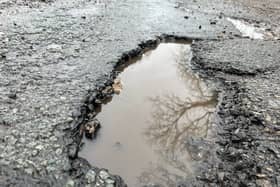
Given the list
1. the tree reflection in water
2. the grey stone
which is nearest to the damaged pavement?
the grey stone

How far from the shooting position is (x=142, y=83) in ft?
14.5

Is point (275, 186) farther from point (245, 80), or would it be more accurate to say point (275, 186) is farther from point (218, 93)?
point (245, 80)

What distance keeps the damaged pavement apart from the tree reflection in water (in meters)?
0.15

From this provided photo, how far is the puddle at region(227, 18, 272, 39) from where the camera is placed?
6217 millimetres

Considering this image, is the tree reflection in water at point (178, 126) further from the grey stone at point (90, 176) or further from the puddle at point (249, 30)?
the puddle at point (249, 30)

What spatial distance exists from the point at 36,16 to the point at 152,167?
436cm

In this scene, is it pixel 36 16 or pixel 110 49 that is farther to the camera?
pixel 36 16

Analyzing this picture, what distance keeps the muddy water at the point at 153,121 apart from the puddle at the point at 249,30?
6.07ft

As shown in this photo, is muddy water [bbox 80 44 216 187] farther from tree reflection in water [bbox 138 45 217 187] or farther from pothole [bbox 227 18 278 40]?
pothole [bbox 227 18 278 40]

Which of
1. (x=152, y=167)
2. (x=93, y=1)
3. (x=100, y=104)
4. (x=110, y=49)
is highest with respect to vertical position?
(x=93, y=1)

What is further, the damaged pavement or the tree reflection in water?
the tree reflection in water

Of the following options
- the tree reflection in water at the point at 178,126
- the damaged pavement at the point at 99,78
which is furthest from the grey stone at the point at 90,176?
the tree reflection in water at the point at 178,126

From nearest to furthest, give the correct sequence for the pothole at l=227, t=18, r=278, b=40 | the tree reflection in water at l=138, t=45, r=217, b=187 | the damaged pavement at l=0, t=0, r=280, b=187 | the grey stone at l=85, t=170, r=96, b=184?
the grey stone at l=85, t=170, r=96, b=184 → the damaged pavement at l=0, t=0, r=280, b=187 → the tree reflection in water at l=138, t=45, r=217, b=187 → the pothole at l=227, t=18, r=278, b=40

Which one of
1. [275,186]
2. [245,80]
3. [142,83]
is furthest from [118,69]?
[275,186]
